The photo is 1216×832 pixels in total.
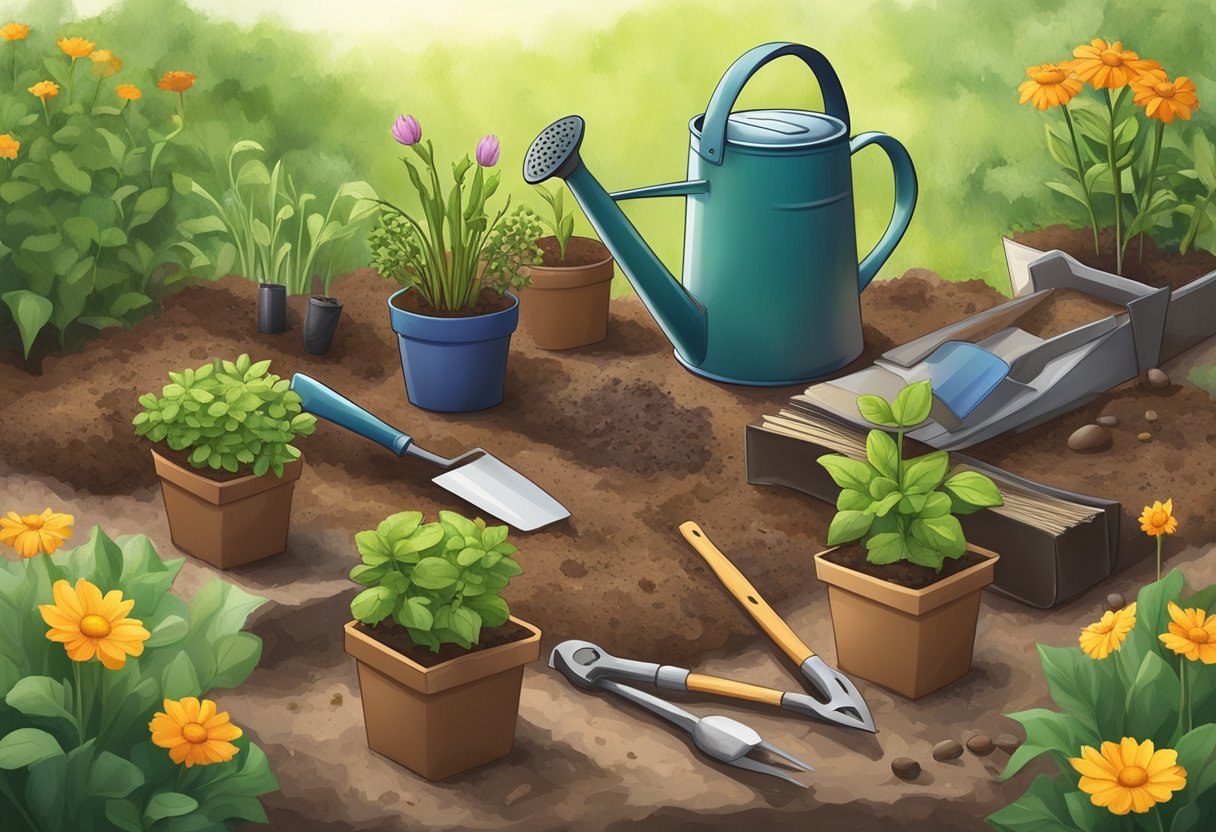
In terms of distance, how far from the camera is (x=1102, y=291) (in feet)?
10.1

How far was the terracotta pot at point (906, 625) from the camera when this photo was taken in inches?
81.4

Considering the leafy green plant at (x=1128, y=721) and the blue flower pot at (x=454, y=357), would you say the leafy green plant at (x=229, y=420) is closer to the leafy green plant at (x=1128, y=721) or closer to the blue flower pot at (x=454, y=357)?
the blue flower pot at (x=454, y=357)

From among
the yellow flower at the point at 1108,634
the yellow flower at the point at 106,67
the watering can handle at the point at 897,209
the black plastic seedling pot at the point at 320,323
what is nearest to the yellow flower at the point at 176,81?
the yellow flower at the point at 106,67

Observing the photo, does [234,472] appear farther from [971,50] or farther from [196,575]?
[971,50]

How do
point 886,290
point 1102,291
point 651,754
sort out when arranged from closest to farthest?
point 651,754
point 1102,291
point 886,290

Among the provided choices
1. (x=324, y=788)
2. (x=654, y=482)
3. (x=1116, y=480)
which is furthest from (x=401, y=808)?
(x=1116, y=480)

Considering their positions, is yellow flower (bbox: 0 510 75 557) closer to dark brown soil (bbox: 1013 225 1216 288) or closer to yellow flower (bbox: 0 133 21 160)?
yellow flower (bbox: 0 133 21 160)

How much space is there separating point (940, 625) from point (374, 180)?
214 centimetres

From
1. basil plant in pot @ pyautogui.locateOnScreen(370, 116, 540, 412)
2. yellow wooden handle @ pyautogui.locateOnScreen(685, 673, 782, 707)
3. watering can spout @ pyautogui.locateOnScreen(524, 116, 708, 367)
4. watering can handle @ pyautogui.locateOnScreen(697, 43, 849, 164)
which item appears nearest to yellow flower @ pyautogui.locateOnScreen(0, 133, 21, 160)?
basil plant in pot @ pyautogui.locateOnScreen(370, 116, 540, 412)

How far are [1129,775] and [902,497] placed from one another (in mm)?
533

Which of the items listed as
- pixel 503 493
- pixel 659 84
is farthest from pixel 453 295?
pixel 659 84

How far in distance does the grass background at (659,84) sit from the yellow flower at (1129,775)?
2.13 meters

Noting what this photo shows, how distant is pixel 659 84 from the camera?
3787 mm

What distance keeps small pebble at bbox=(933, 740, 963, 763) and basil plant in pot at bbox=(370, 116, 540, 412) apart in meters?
1.30
